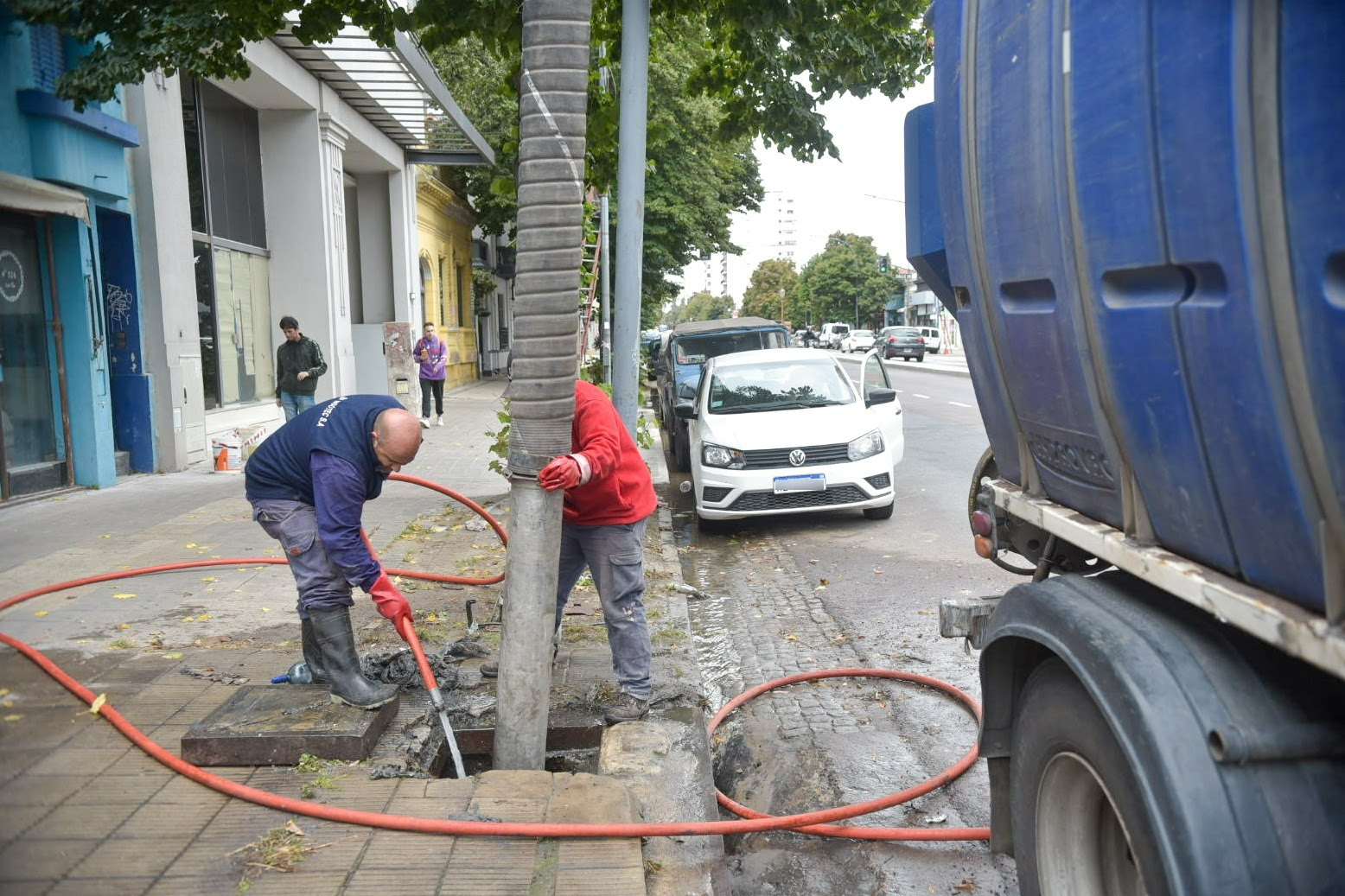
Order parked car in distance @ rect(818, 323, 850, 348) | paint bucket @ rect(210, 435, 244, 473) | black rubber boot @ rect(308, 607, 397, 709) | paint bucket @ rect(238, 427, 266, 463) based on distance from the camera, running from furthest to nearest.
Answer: parked car in distance @ rect(818, 323, 850, 348) → paint bucket @ rect(238, 427, 266, 463) → paint bucket @ rect(210, 435, 244, 473) → black rubber boot @ rect(308, 607, 397, 709)

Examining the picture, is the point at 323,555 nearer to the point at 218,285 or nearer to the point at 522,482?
the point at 522,482

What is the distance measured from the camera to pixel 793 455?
365 inches

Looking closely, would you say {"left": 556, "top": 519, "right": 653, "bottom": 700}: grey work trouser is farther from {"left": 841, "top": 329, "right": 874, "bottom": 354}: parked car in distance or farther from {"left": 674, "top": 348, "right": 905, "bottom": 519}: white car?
{"left": 841, "top": 329, "right": 874, "bottom": 354}: parked car in distance

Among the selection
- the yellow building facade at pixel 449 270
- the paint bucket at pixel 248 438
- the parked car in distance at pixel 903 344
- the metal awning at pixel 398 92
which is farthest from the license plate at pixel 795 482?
the parked car in distance at pixel 903 344

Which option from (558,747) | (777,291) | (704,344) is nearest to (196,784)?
(558,747)

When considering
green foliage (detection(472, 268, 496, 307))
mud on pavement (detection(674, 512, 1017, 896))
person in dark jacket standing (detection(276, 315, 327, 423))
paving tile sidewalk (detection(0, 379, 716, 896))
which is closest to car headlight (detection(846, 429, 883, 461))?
mud on pavement (detection(674, 512, 1017, 896))

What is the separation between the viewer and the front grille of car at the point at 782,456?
9.28 metres

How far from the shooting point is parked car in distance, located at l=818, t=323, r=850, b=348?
7094 cm

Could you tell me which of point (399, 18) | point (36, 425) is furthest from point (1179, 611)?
point (36, 425)

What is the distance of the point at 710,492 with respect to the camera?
9.38 metres

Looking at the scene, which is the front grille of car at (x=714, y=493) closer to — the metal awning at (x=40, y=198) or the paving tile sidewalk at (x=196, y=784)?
the paving tile sidewalk at (x=196, y=784)

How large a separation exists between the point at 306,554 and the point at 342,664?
0.47m

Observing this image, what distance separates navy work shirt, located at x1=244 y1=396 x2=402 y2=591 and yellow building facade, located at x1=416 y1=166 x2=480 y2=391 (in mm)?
17928

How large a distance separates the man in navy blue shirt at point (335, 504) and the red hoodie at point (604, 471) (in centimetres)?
67
